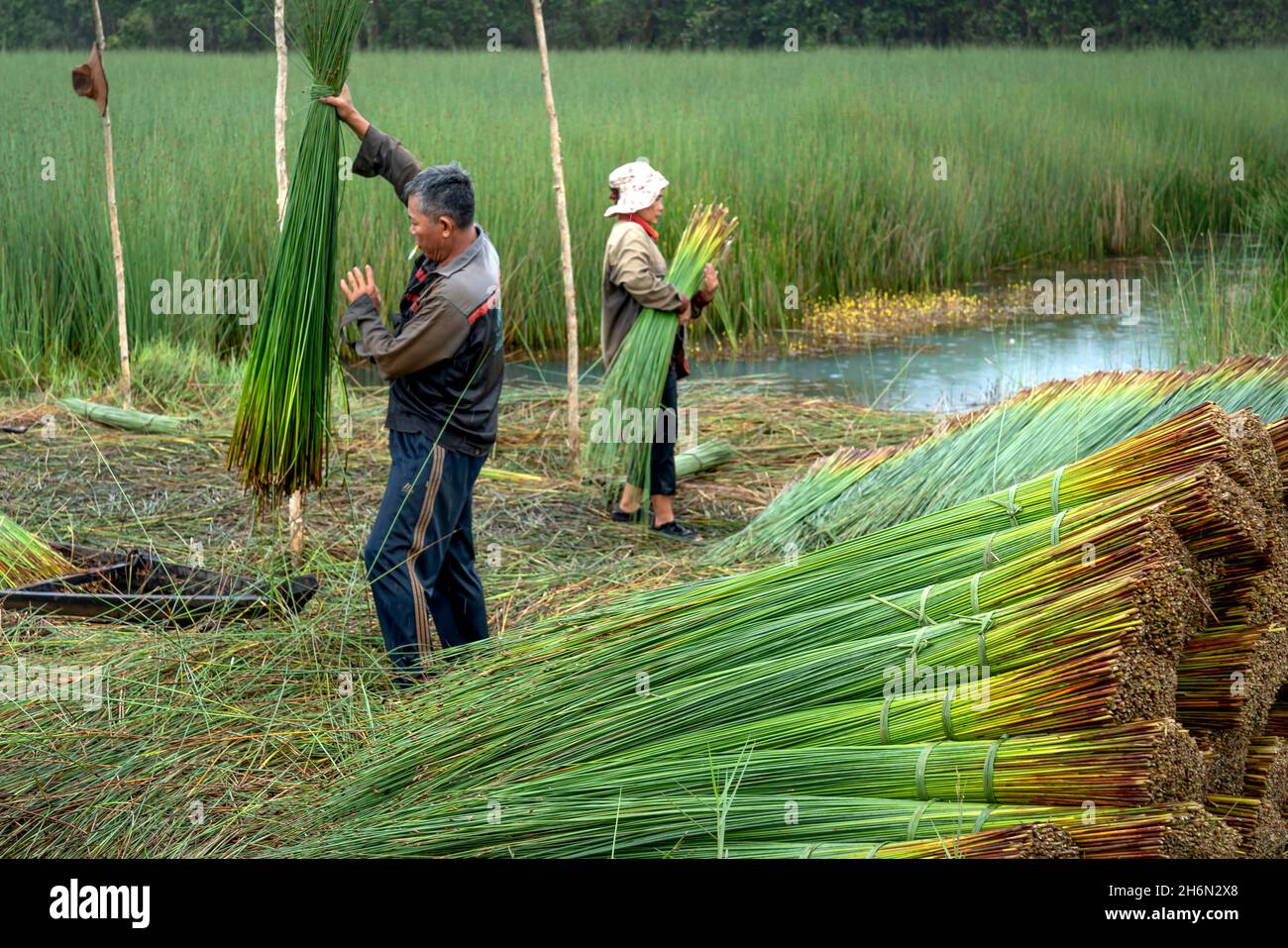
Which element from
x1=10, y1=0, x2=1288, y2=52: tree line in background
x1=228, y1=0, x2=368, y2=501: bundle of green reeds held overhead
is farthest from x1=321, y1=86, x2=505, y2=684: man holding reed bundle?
x1=10, y1=0, x2=1288, y2=52: tree line in background

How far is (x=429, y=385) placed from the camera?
3.32 metres

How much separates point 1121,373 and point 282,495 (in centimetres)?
248

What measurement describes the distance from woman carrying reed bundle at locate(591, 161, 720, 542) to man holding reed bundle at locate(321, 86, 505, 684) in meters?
1.55

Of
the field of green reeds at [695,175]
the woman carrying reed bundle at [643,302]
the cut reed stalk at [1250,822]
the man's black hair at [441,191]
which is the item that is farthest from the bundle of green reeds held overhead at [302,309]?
the field of green reeds at [695,175]

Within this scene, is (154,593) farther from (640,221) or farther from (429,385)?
(640,221)

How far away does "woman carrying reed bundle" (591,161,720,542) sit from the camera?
16.1ft

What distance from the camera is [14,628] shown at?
3666 mm

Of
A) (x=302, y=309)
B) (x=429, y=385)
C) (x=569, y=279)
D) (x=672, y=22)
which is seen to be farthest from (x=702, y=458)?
(x=672, y=22)

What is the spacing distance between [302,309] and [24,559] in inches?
56.0

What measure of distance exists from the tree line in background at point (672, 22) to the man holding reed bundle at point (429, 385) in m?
18.4

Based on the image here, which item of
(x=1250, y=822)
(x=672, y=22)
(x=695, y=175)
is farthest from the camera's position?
(x=672, y=22)

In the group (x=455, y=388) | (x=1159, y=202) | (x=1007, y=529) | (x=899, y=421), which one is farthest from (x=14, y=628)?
(x=1159, y=202)

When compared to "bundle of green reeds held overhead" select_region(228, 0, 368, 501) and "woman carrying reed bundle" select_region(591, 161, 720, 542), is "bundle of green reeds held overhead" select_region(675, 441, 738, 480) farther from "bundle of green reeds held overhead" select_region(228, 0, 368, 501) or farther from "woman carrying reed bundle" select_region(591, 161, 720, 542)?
"bundle of green reeds held overhead" select_region(228, 0, 368, 501)

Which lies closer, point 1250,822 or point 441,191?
point 1250,822
